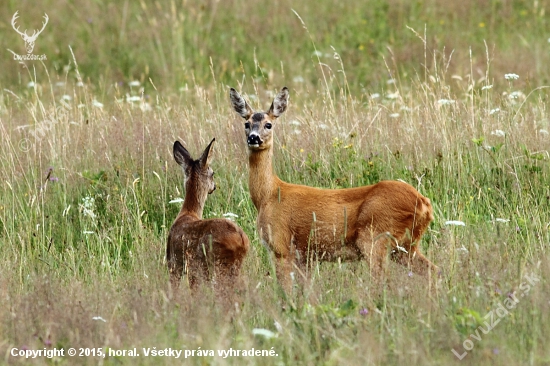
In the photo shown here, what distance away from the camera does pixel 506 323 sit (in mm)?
5031

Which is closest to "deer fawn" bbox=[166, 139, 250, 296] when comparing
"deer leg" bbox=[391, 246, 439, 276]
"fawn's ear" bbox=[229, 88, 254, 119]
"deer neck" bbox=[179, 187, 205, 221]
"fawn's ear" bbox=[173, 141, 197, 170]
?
"deer neck" bbox=[179, 187, 205, 221]

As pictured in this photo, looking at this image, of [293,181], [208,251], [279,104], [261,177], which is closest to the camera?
[208,251]

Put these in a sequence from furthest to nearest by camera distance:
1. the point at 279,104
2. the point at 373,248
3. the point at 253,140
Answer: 1. the point at 279,104
2. the point at 253,140
3. the point at 373,248

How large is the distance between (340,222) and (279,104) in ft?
4.74

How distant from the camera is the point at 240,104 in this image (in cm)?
775

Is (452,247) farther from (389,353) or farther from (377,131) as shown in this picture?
(377,131)

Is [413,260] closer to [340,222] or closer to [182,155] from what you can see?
[340,222]

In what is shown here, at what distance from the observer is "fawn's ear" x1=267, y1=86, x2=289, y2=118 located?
7.60m

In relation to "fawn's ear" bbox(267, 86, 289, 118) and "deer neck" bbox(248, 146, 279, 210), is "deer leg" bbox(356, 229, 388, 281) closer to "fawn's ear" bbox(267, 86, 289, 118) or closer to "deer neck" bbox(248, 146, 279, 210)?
"deer neck" bbox(248, 146, 279, 210)

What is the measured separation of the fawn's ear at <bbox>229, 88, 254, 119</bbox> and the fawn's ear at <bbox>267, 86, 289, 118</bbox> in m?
0.18

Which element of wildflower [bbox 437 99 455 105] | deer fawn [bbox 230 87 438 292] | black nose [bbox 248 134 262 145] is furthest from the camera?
wildflower [bbox 437 99 455 105]

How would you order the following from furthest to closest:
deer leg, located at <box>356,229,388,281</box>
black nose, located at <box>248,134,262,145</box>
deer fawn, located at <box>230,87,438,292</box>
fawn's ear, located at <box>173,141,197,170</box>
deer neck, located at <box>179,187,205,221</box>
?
black nose, located at <box>248,134,262,145</box>, fawn's ear, located at <box>173,141,197,170</box>, deer neck, located at <box>179,187,205,221</box>, deer fawn, located at <box>230,87,438,292</box>, deer leg, located at <box>356,229,388,281</box>

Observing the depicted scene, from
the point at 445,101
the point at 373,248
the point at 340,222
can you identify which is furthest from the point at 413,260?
the point at 445,101

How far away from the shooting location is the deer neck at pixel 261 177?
724 centimetres
